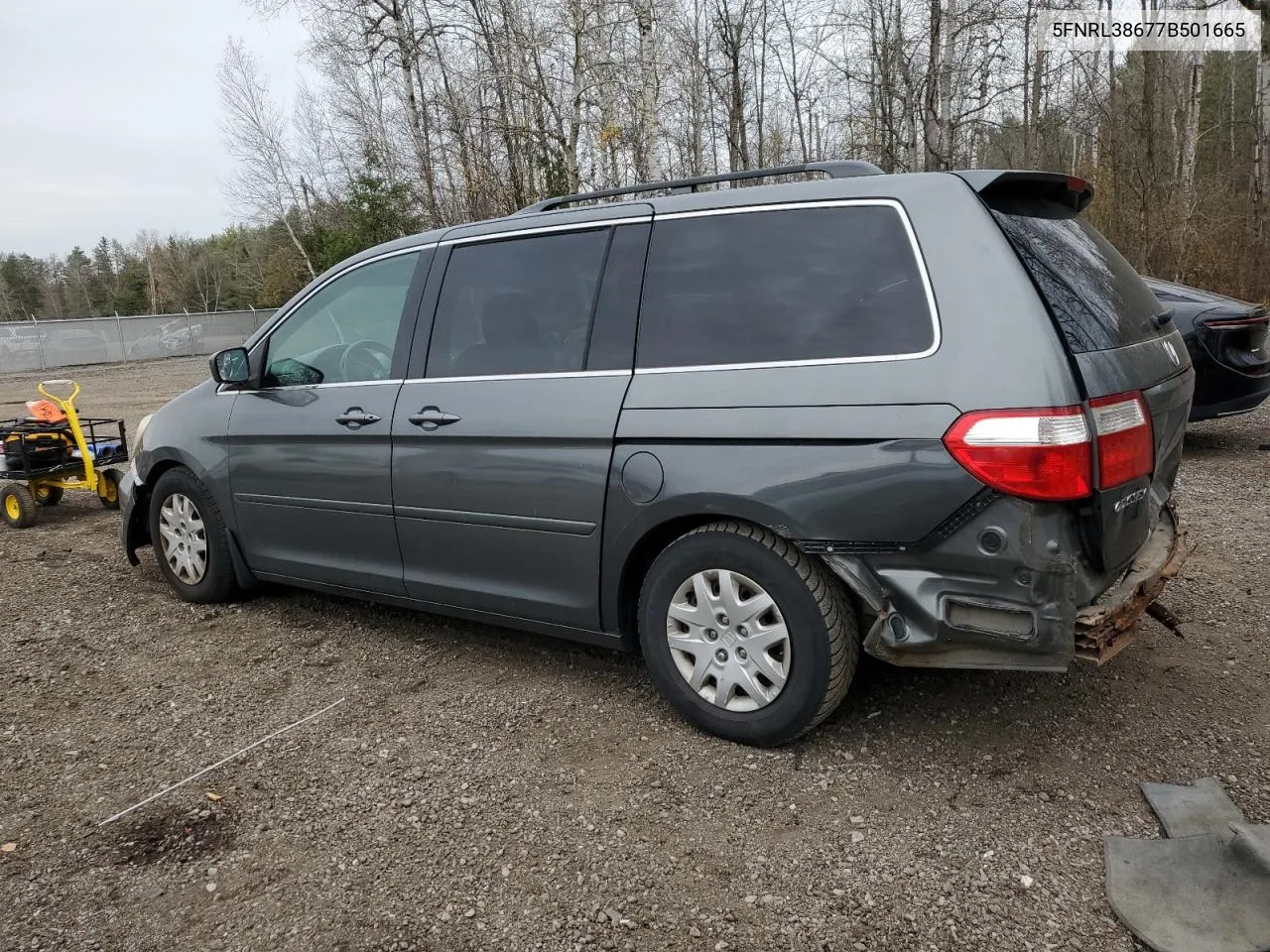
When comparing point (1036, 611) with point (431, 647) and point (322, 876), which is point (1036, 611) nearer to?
point (322, 876)

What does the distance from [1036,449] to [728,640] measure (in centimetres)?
116

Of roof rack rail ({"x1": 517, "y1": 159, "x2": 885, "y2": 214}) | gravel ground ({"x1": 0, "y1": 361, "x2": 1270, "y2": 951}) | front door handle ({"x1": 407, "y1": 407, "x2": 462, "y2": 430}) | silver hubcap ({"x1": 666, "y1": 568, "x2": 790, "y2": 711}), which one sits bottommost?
gravel ground ({"x1": 0, "y1": 361, "x2": 1270, "y2": 951})

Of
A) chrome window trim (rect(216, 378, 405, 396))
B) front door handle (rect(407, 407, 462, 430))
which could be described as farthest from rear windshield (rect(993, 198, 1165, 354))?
chrome window trim (rect(216, 378, 405, 396))

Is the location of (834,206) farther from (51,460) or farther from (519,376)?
(51,460)

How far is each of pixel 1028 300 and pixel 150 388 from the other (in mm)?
20941

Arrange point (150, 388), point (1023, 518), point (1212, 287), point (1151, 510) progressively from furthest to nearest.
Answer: point (150, 388) < point (1212, 287) < point (1151, 510) < point (1023, 518)

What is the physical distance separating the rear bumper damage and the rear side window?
1.96ft

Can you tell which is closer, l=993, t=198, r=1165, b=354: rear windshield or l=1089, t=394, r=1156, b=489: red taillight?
l=1089, t=394, r=1156, b=489: red taillight

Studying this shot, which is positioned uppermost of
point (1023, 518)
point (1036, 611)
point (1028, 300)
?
point (1028, 300)

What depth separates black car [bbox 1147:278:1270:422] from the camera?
23.1 ft

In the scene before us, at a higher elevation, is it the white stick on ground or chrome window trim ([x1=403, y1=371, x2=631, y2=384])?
chrome window trim ([x1=403, y1=371, x2=631, y2=384])

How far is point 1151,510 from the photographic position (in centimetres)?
305

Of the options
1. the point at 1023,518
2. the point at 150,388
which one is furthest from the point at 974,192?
the point at 150,388

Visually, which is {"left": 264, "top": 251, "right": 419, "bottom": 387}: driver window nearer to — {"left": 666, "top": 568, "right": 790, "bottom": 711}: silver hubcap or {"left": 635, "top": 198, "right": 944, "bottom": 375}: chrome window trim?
{"left": 635, "top": 198, "right": 944, "bottom": 375}: chrome window trim
